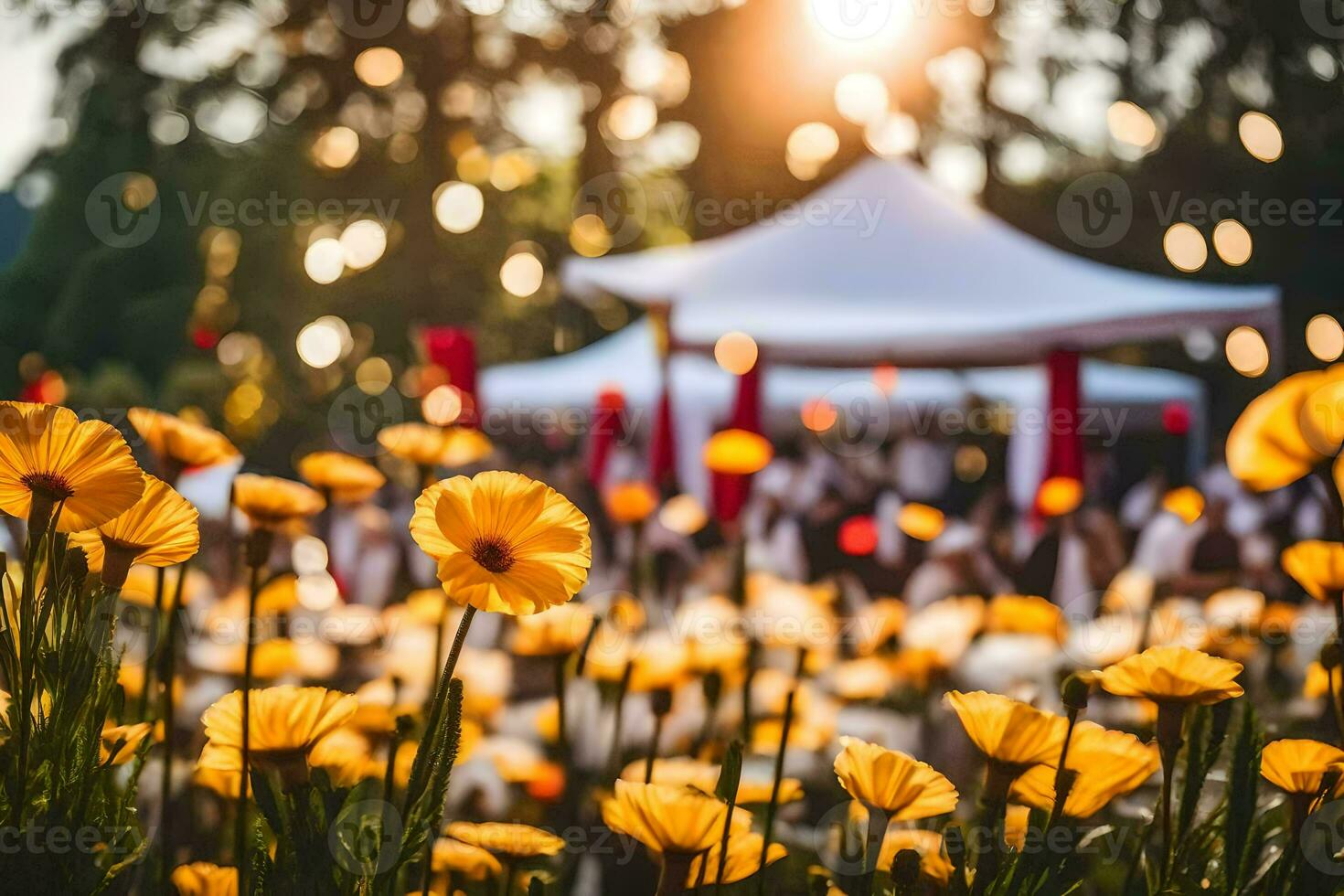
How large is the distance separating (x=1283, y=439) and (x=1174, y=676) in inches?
7.0

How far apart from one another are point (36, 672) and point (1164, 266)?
49.4 ft

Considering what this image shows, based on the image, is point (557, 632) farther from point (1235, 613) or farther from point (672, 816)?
point (1235, 613)

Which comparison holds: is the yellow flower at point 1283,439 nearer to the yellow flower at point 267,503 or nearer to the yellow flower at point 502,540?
the yellow flower at point 502,540

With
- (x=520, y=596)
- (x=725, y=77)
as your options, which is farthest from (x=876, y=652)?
(x=725, y=77)

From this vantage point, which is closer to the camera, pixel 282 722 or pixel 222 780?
pixel 282 722

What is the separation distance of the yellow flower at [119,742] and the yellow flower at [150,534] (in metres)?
0.09

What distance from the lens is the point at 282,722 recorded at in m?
0.72

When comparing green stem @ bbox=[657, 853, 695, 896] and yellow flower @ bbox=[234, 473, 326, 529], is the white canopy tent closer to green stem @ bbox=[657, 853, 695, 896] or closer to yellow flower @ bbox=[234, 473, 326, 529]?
yellow flower @ bbox=[234, 473, 326, 529]

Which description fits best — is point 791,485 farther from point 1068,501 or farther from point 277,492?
point 277,492

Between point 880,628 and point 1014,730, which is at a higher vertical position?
point 1014,730

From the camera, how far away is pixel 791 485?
6.97 meters

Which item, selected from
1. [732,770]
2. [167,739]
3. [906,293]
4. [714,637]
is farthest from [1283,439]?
[906,293]

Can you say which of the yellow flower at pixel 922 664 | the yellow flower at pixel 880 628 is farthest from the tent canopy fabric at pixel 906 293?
the yellow flower at pixel 922 664

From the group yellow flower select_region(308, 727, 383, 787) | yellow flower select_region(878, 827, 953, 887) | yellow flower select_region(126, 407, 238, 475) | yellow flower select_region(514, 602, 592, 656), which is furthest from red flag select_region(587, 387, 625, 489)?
yellow flower select_region(878, 827, 953, 887)
